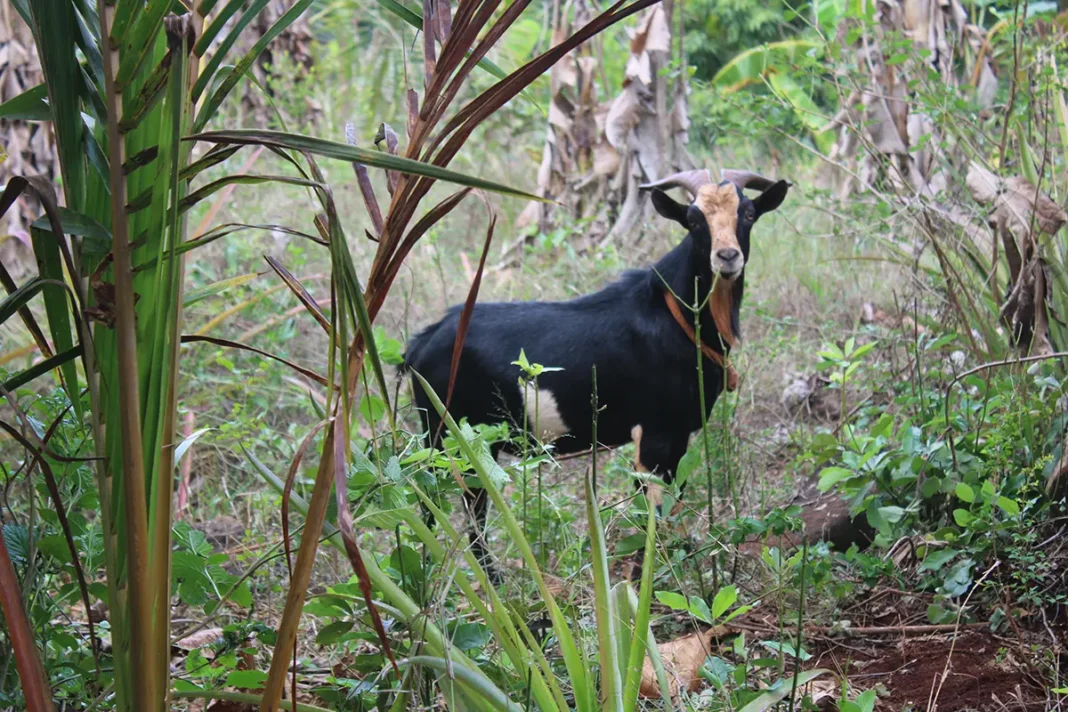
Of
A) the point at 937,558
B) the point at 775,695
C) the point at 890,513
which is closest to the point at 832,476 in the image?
the point at 890,513

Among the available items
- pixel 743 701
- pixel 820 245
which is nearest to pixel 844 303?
pixel 820 245

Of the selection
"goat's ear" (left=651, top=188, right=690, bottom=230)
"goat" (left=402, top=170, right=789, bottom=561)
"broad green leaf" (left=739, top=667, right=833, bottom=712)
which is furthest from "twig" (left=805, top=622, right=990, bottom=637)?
"goat's ear" (left=651, top=188, right=690, bottom=230)

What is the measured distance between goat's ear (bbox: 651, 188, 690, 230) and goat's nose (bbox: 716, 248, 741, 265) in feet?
1.14

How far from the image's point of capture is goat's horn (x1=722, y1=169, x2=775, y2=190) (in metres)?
4.54

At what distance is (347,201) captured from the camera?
8.92 metres

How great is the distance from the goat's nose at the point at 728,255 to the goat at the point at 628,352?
7 cm

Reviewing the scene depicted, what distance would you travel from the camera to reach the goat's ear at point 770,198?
15.1ft

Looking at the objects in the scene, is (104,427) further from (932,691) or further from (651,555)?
(932,691)

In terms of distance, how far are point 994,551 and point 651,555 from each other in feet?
4.13

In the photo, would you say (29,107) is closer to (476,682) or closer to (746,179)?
(476,682)

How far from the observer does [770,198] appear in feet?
15.4

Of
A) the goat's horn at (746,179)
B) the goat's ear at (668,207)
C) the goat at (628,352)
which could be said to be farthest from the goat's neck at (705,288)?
the goat's horn at (746,179)

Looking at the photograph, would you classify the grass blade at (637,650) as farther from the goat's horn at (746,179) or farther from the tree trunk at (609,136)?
the tree trunk at (609,136)

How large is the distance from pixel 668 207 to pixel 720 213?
0.35 m
